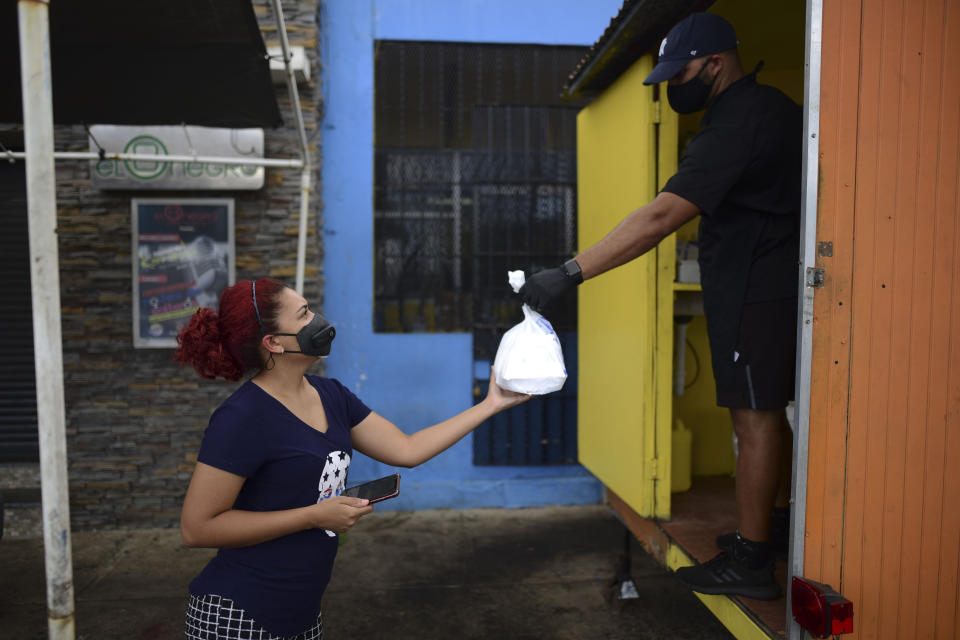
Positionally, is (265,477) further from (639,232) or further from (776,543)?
(776,543)

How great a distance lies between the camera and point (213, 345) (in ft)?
6.33

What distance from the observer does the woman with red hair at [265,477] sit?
1785 mm

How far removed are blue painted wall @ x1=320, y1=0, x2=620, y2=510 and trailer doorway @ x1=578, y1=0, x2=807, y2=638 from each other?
1.29 meters

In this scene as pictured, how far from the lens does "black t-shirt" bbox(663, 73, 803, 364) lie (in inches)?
88.4

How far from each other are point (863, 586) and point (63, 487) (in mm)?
2306

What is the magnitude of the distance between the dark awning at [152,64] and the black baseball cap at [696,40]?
A: 2.08 meters

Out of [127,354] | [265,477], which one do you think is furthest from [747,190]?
[127,354]

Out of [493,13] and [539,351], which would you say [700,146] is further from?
[493,13]

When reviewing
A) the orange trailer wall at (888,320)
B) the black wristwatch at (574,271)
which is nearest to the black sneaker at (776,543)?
the orange trailer wall at (888,320)

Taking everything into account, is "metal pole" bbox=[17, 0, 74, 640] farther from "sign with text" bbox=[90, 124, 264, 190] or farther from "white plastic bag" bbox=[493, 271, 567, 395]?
"sign with text" bbox=[90, 124, 264, 190]

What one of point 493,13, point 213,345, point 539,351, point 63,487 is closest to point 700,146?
point 539,351

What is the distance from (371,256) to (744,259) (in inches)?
123

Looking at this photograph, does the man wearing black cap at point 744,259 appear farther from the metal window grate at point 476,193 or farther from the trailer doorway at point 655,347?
the metal window grate at point 476,193

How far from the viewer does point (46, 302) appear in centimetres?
175
